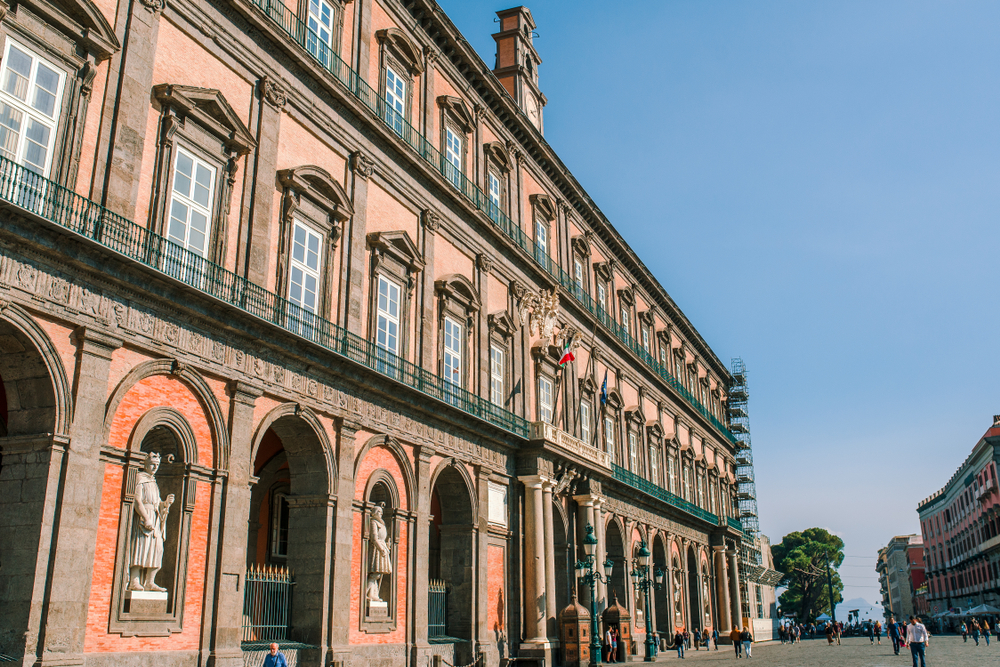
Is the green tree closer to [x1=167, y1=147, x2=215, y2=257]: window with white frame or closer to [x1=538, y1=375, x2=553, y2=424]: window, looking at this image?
[x1=538, y1=375, x2=553, y2=424]: window

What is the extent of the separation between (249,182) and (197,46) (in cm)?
260

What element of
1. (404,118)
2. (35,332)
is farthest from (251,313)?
(404,118)

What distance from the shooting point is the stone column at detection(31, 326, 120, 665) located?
1127cm

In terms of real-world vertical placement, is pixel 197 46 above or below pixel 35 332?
above

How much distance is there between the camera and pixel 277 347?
1619 centimetres

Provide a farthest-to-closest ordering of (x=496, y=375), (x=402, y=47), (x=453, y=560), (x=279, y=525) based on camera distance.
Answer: (x=496, y=375) → (x=402, y=47) → (x=453, y=560) → (x=279, y=525)

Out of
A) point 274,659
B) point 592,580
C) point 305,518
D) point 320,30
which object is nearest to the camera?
point 274,659

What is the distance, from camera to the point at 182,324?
1422 centimetres

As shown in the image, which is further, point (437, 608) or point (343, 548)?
point (437, 608)

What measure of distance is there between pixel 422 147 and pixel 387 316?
5.52 m

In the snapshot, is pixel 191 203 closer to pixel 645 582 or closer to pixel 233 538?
pixel 233 538

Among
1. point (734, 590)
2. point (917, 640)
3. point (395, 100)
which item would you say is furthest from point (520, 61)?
point (734, 590)

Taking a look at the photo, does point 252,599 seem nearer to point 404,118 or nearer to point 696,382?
point 404,118

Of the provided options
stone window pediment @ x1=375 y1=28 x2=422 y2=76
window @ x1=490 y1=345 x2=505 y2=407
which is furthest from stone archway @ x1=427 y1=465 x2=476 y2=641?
stone window pediment @ x1=375 y1=28 x2=422 y2=76
